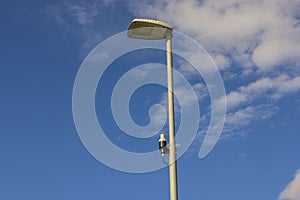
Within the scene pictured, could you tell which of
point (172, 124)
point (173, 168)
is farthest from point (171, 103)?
point (173, 168)

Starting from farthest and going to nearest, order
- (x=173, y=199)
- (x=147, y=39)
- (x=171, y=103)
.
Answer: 1. (x=147, y=39)
2. (x=171, y=103)
3. (x=173, y=199)

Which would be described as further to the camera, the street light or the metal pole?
the street light

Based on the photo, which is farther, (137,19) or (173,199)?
(137,19)

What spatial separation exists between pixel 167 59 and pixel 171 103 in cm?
144

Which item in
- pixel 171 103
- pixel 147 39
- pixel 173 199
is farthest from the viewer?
pixel 147 39

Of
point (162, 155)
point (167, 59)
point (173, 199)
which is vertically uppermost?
point (167, 59)

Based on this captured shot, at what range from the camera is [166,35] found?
1902 cm

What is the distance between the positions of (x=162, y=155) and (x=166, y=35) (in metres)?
3.58

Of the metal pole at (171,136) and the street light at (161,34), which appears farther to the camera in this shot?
the street light at (161,34)

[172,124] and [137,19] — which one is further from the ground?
[137,19]

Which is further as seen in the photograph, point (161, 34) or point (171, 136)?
point (161, 34)

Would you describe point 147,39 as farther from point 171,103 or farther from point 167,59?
point 171,103

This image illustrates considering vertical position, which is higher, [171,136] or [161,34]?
[161,34]

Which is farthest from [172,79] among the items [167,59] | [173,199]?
[173,199]
